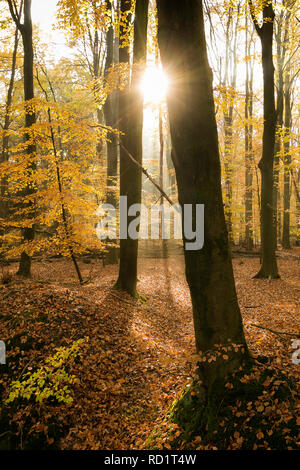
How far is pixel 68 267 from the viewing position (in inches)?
520

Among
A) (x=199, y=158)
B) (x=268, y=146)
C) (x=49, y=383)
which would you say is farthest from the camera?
(x=268, y=146)

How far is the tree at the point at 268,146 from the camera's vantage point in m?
8.93

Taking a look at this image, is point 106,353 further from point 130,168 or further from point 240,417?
point 130,168

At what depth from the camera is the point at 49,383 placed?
3701 millimetres

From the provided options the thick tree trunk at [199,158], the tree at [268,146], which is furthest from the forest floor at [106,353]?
the tree at [268,146]

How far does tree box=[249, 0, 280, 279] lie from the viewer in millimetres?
8930

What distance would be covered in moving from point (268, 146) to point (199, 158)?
8.17 meters

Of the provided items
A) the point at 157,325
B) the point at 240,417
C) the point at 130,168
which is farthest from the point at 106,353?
the point at 130,168

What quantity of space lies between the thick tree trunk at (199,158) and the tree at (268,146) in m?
7.74

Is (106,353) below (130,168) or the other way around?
below

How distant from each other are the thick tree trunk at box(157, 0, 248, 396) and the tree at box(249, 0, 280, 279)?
774 cm

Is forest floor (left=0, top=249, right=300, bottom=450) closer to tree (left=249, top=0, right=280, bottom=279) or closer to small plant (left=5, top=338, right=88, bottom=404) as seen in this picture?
small plant (left=5, top=338, right=88, bottom=404)
